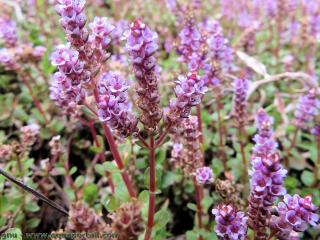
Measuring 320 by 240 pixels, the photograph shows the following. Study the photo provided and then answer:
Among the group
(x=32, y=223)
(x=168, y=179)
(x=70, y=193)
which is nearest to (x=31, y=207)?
(x=32, y=223)

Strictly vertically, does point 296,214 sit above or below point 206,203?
above

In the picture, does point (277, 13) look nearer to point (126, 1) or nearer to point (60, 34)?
point (126, 1)

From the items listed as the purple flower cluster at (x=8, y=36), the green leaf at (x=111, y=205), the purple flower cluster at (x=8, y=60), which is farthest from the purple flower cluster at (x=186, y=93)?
the purple flower cluster at (x=8, y=36)

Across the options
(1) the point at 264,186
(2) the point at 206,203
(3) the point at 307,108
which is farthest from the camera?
(3) the point at 307,108

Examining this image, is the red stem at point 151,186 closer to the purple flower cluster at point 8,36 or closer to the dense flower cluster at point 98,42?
the dense flower cluster at point 98,42

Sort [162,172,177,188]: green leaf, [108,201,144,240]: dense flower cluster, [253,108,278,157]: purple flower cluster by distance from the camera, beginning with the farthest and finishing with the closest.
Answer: [162,172,177,188]: green leaf
[253,108,278,157]: purple flower cluster
[108,201,144,240]: dense flower cluster

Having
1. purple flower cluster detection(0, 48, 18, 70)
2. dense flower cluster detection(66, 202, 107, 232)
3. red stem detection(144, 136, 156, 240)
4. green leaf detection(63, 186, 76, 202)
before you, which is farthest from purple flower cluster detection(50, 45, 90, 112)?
purple flower cluster detection(0, 48, 18, 70)

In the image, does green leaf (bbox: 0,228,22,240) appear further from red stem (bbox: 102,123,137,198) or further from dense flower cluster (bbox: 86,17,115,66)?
dense flower cluster (bbox: 86,17,115,66)

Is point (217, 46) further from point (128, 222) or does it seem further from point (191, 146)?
point (128, 222)
